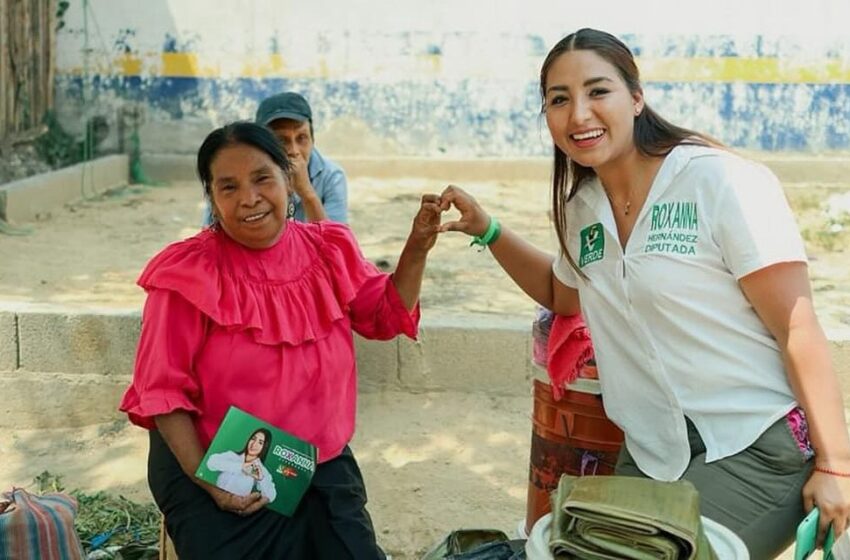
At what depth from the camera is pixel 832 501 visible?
92.3 inches

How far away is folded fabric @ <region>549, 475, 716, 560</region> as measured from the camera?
1938mm

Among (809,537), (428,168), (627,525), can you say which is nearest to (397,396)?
(809,537)

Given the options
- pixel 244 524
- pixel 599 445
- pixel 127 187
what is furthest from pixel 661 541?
pixel 127 187

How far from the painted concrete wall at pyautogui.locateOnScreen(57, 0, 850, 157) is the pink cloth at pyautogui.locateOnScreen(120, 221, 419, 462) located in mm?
9381

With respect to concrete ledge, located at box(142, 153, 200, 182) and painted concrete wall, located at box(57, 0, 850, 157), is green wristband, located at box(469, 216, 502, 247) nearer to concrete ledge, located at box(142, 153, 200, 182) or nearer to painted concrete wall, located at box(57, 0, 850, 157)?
painted concrete wall, located at box(57, 0, 850, 157)

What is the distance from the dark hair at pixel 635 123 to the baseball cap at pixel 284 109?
1809 millimetres

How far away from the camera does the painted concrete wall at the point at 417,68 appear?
11961 mm

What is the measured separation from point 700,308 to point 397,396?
9.13ft

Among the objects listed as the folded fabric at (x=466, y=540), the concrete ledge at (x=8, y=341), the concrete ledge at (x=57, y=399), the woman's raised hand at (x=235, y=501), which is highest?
the woman's raised hand at (x=235, y=501)

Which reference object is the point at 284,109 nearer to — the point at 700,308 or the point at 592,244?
the point at 592,244

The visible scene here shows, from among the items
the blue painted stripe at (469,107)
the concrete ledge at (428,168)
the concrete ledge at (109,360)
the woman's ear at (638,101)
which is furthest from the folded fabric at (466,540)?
the blue painted stripe at (469,107)

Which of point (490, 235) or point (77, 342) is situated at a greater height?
point (490, 235)

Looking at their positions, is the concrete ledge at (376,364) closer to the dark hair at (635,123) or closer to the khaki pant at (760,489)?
the dark hair at (635,123)

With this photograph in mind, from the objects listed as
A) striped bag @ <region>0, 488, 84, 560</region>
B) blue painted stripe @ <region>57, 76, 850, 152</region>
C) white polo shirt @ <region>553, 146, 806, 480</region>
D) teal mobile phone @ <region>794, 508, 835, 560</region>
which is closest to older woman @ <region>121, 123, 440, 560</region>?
striped bag @ <region>0, 488, 84, 560</region>
